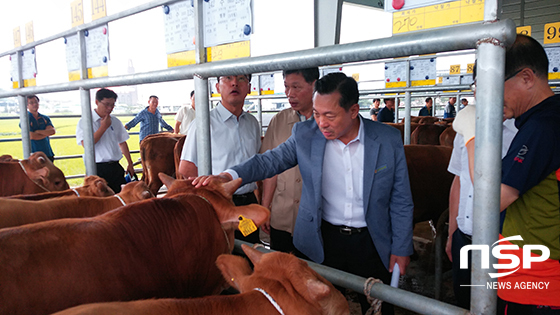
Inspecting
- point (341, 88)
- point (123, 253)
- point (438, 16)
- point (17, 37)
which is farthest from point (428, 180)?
point (17, 37)

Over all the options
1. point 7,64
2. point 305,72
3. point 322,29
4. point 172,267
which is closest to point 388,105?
point 322,29

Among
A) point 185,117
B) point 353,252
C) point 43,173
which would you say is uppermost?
point 185,117

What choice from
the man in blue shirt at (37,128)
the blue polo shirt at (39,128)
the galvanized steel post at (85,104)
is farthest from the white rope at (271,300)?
the blue polo shirt at (39,128)

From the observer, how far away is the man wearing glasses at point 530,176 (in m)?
1.28

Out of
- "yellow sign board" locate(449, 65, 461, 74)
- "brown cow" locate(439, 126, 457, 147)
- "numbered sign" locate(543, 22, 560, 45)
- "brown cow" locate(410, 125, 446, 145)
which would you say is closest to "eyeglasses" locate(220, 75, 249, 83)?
"brown cow" locate(439, 126, 457, 147)

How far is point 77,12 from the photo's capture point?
2732 millimetres

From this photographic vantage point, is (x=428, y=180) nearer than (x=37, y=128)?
Yes

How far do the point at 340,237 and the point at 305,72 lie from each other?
1134 millimetres

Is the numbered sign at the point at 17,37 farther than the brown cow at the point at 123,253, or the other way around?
the numbered sign at the point at 17,37

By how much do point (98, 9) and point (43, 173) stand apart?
122 cm

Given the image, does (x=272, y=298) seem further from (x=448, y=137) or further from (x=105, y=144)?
(x=448, y=137)

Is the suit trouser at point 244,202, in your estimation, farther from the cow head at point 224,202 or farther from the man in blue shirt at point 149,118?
the man in blue shirt at point 149,118

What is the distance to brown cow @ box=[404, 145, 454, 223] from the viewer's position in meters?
3.87

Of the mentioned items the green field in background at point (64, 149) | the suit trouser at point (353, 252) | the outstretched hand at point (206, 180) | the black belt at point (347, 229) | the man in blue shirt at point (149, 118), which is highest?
the man in blue shirt at point (149, 118)
